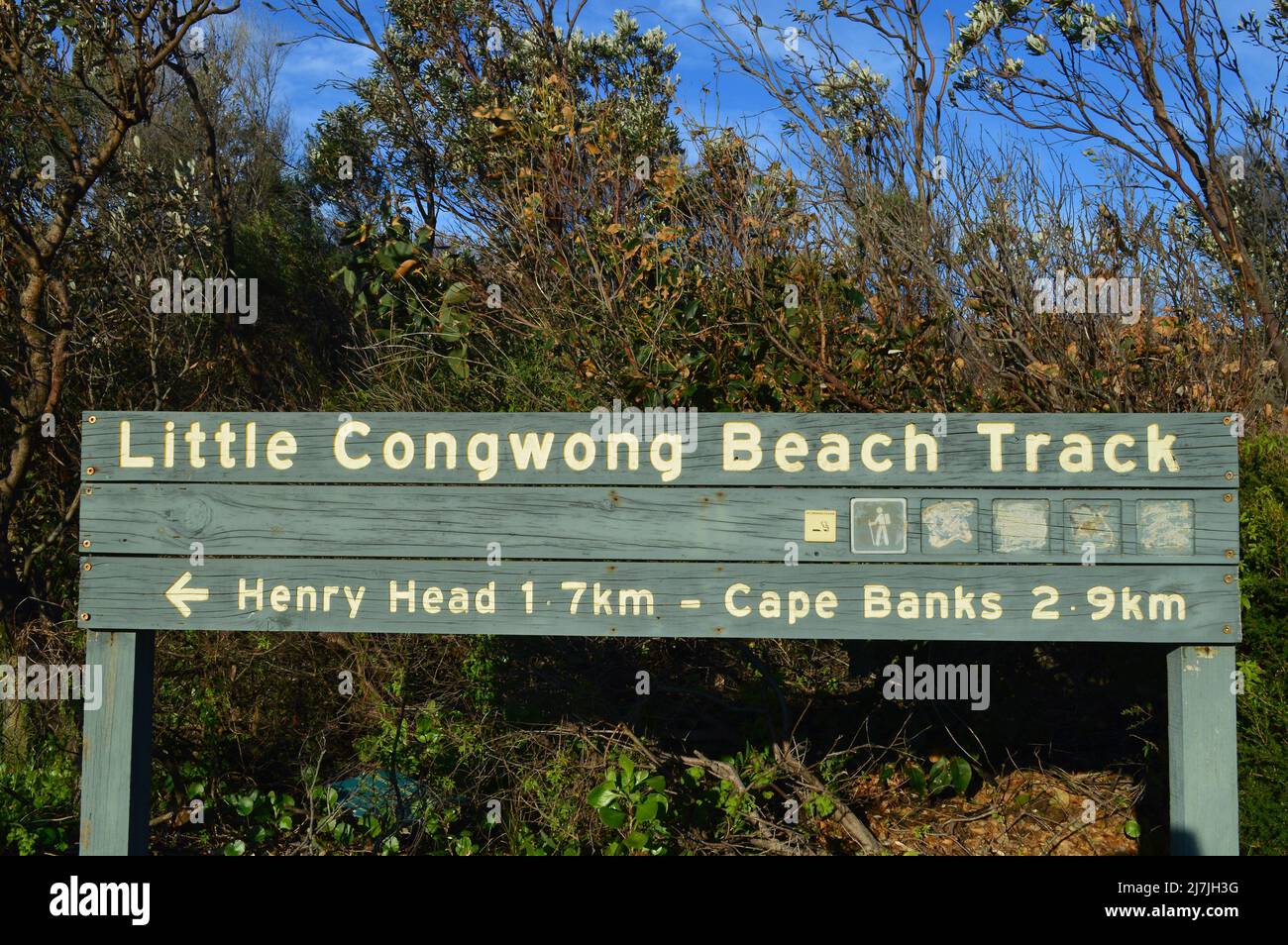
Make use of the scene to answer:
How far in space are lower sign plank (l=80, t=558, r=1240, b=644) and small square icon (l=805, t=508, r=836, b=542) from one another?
90 millimetres

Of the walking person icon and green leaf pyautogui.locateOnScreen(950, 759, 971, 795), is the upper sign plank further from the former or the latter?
green leaf pyautogui.locateOnScreen(950, 759, 971, 795)

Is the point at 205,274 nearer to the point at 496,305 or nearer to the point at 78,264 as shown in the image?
the point at 78,264

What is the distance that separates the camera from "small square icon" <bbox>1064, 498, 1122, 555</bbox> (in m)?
3.29

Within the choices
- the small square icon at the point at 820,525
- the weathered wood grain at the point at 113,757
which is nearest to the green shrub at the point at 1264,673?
the small square icon at the point at 820,525

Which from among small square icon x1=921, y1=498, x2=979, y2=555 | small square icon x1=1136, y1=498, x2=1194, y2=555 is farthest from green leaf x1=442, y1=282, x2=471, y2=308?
small square icon x1=1136, y1=498, x2=1194, y2=555

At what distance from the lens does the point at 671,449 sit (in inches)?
135

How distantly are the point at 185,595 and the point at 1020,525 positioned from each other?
2.61 m

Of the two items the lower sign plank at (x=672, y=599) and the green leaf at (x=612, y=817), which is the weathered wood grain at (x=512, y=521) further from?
the green leaf at (x=612, y=817)

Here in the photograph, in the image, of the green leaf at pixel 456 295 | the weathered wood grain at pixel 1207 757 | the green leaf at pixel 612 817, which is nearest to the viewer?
the weathered wood grain at pixel 1207 757

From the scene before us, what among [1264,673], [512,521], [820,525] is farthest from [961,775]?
[512,521]

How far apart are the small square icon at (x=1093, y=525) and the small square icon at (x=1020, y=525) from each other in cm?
7

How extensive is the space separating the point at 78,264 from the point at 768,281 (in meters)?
4.13

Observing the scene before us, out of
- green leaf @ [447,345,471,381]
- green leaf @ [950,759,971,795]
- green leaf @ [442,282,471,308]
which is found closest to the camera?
green leaf @ [950,759,971,795]

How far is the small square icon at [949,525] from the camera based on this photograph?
3332mm
